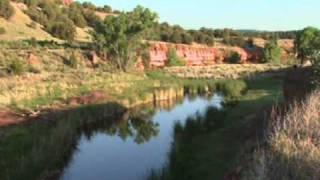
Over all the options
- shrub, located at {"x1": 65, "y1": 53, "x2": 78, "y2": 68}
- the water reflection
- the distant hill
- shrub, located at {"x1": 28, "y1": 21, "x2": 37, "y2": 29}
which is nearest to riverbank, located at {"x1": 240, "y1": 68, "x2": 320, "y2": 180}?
the water reflection

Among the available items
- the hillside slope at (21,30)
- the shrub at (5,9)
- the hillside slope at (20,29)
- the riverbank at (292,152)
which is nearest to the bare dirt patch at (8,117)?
the riverbank at (292,152)

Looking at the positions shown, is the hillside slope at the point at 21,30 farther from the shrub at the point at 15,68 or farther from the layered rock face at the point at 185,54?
the shrub at the point at 15,68

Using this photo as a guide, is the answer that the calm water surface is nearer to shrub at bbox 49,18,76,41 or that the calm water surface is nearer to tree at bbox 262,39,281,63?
shrub at bbox 49,18,76,41

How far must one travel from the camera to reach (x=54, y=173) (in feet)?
67.1

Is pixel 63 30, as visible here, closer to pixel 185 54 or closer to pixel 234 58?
pixel 185 54

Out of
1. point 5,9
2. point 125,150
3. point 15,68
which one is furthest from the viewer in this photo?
point 5,9

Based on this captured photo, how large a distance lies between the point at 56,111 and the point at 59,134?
28.1 ft

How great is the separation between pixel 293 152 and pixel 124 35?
6271 cm

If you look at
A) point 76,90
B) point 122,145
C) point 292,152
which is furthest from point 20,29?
point 292,152

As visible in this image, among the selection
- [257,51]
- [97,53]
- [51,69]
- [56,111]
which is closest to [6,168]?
[56,111]

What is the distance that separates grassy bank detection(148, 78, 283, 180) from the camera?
19266 millimetres

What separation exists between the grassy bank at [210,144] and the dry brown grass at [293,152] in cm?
325

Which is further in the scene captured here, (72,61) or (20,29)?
(20,29)

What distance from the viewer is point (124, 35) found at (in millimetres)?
73562
